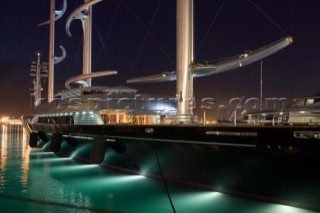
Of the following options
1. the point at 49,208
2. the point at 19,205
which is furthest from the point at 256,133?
the point at 19,205

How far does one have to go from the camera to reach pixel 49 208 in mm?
10906

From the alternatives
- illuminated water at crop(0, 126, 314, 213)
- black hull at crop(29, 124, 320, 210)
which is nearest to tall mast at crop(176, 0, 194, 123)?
black hull at crop(29, 124, 320, 210)

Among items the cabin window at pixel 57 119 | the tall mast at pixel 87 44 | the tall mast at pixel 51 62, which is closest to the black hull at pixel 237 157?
the cabin window at pixel 57 119

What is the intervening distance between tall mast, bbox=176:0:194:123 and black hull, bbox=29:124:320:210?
1398 mm

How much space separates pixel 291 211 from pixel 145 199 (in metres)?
4.80

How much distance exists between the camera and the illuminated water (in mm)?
10688

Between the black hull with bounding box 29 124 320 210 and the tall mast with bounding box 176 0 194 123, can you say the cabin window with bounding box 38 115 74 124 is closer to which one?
the black hull with bounding box 29 124 320 210

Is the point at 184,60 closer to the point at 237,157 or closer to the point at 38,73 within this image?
the point at 237,157

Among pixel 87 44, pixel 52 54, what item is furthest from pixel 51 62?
pixel 87 44

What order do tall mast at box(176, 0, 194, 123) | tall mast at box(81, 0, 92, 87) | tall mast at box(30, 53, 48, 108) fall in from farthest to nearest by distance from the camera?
tall mast at box(30, 53, 48, 108) → tall mast at box(81, 0, 92, 87) → tall mast at box(176, 0, 194, 123)

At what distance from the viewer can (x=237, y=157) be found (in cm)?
1076

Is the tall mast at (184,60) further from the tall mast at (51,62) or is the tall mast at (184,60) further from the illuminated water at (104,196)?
the tall mast at (51,62)

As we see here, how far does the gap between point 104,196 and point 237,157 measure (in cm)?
501

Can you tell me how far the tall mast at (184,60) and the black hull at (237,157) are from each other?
1398 millimetres
